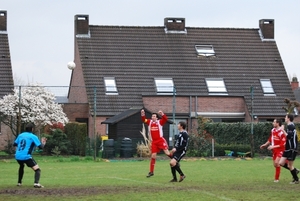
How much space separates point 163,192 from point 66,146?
21379 mm

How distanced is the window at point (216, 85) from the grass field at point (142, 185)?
2325 centimetres

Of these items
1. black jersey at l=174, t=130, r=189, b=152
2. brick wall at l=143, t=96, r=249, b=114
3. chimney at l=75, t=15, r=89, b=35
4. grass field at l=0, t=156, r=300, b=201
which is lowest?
grass field at l=0, t=156, r=300, b=201

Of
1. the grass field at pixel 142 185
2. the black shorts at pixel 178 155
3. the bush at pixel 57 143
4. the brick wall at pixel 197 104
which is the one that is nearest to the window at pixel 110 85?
the brick wall at pixel 197 104

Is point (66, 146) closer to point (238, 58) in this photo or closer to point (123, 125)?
point (123, 125)

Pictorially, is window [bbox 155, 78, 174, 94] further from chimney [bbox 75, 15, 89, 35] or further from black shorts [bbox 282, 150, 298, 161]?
black shorts [bbox 282, 150, 298, 161]

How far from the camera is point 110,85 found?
5253 centimetres

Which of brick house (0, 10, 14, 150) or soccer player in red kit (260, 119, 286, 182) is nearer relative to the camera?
soccer player in red kit (260, 119, 286, 182)

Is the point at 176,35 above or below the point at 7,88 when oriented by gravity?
above

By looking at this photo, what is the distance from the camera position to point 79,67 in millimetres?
55094

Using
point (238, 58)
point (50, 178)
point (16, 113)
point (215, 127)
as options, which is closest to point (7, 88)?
point (16, 113)

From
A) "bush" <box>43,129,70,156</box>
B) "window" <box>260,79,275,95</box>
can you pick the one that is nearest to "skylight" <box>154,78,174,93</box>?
"window" <box>260,79,275,95</box>

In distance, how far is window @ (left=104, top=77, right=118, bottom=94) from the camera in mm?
51750

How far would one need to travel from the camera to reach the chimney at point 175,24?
194ft

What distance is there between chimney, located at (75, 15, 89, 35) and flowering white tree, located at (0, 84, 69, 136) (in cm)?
1214
